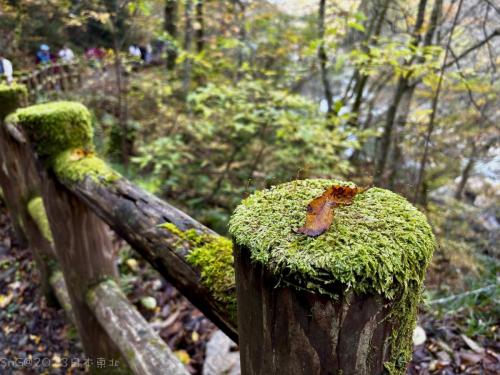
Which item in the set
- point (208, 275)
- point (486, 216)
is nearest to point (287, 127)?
point (208, 275)

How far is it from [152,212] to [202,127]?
11.9ft

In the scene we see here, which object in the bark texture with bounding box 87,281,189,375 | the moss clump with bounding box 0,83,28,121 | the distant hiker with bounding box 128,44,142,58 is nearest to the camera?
the bark texture with bounding box 87,281,189,375

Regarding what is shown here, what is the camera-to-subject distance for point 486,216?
8852 mm

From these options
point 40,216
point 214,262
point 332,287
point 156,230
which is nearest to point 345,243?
point 332,287

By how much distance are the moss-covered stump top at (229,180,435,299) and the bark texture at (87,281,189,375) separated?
122 centimetres

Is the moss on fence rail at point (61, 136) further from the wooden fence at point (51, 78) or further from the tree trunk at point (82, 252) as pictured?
the wooden fence at point (51, 78)

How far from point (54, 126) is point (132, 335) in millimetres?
1241

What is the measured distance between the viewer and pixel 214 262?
1066mm

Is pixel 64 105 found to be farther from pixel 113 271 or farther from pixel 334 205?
pixel 334 205

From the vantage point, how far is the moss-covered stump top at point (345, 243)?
1.86ft

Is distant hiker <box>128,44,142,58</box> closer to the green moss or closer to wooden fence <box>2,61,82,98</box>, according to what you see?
wooden fence <box>2,61,82,98</box>

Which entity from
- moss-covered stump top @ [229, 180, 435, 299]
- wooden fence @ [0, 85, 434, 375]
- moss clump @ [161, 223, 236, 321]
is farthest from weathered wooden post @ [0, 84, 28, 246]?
moss-covered stump top @ [229, 180, 435, 299]

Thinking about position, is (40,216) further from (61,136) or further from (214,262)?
(214,262)

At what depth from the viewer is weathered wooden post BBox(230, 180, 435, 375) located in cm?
57
